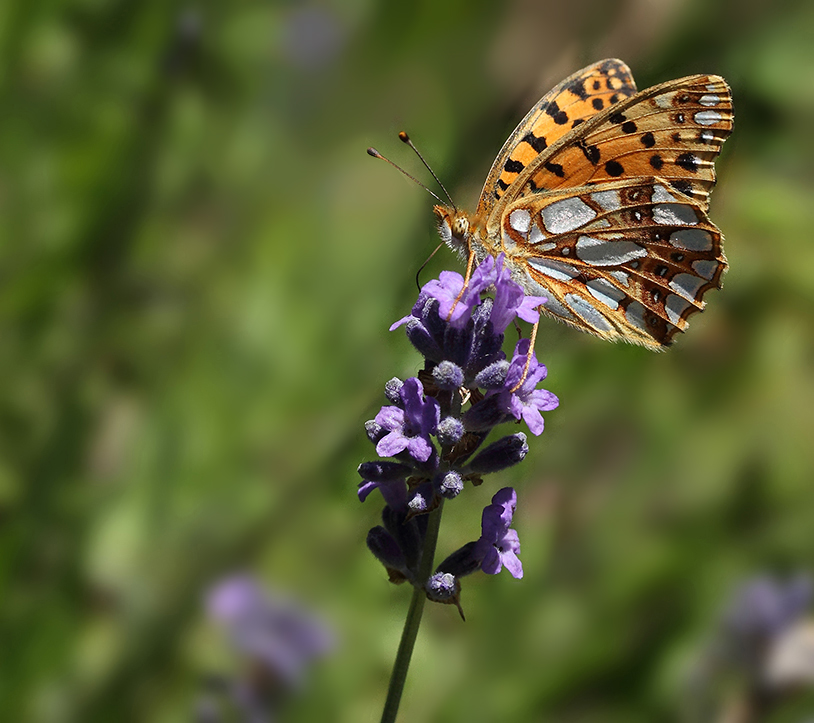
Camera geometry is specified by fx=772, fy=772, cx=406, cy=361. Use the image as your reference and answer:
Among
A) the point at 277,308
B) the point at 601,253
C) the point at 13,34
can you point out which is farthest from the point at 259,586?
the point at 13,34

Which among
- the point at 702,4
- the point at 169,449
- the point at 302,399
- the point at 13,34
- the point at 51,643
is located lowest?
the point at 51,643

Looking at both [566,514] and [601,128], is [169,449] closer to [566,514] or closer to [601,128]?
[566,514]

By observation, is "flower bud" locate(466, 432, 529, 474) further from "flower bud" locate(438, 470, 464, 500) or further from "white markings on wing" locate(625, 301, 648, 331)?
"white markings on wing" locate(625, 301, 648, 331)

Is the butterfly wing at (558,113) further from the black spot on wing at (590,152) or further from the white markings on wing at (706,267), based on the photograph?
the white markings on wing at (706,267)

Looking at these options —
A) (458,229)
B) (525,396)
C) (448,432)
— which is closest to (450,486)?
(448,432)

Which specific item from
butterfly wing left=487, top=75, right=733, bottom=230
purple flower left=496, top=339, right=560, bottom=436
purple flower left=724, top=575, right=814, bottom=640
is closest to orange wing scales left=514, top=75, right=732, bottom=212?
butterfly wing left=487, top=75, right=733, bottom=230

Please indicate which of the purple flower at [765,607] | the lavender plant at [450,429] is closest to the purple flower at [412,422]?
the lavender plant at [450,429]

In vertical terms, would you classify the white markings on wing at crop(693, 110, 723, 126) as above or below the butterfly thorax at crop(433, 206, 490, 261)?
above
